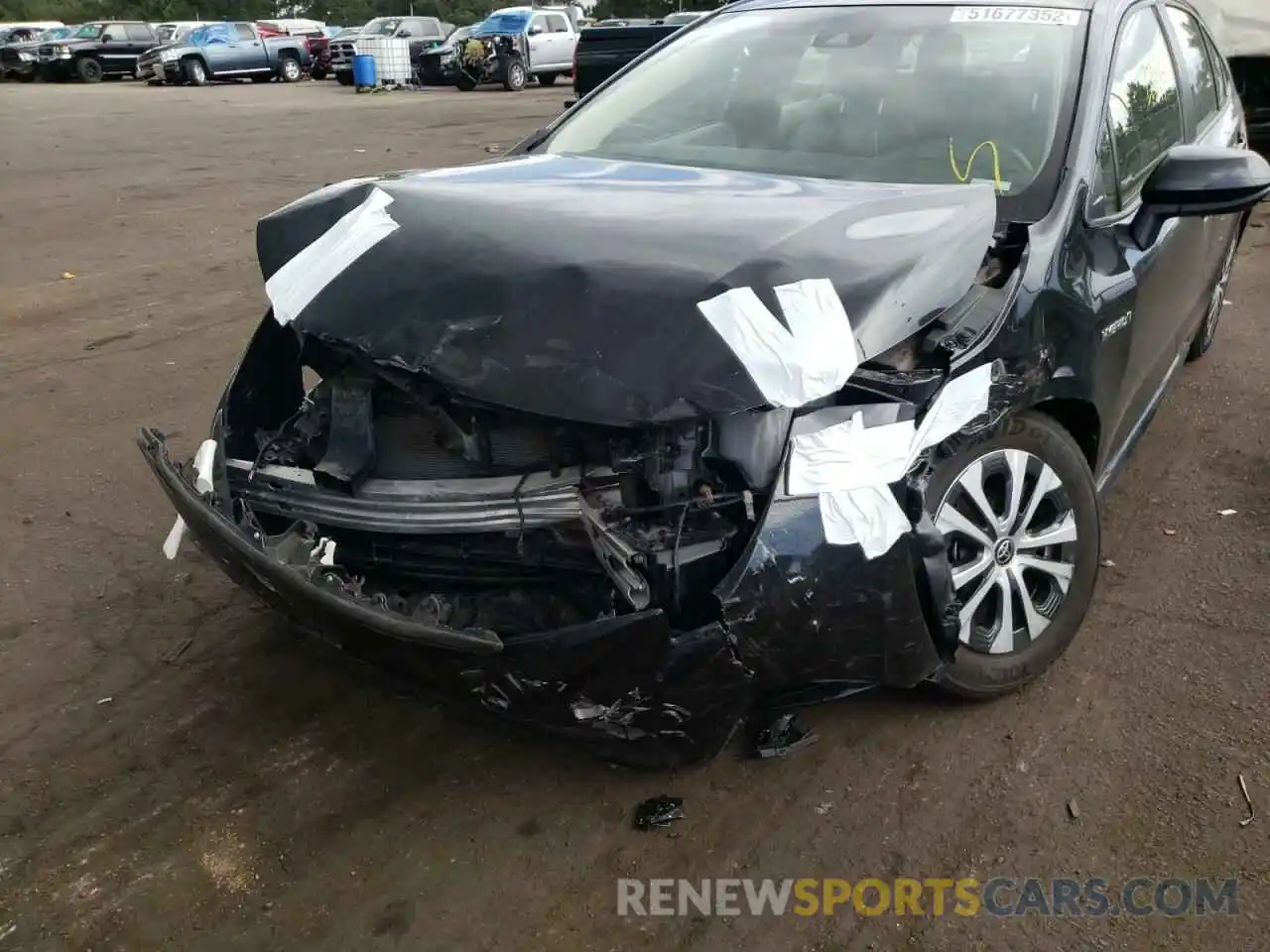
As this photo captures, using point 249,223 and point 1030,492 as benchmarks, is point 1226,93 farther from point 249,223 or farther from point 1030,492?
point 249,223

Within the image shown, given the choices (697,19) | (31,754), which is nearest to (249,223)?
(697,19)

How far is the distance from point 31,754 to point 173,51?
1182 inches

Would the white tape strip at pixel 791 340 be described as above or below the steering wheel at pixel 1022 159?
below

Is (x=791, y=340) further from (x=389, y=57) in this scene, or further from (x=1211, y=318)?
(x=389, y=57)

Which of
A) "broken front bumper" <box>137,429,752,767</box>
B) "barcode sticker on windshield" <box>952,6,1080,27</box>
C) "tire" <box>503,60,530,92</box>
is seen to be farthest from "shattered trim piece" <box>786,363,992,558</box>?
"tire" <box>503,60,530,92</box>

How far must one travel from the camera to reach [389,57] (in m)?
25.8

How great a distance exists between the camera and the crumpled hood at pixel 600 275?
2.12 metres

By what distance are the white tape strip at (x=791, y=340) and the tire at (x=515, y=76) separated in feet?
78.9

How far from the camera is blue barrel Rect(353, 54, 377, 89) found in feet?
82.8

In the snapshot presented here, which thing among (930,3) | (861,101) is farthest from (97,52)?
(861,101)

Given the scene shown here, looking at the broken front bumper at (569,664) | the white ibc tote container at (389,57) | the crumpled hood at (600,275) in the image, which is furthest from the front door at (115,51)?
the broken front bumper at (569,664)

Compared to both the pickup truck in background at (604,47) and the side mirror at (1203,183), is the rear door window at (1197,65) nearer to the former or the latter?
the side mirror at (1203,183)

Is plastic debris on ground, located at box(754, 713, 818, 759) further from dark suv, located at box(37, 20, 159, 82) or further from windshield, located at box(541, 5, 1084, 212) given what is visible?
dark suv, located at box(37, 20, 159, 82)

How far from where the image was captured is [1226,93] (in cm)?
477
